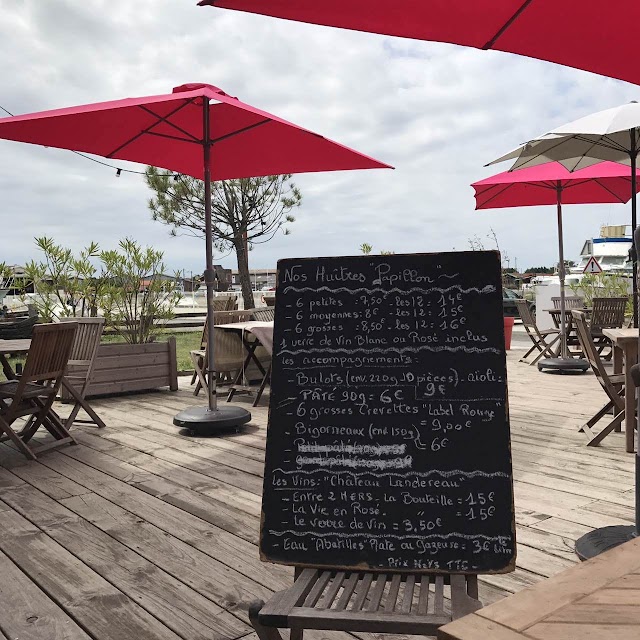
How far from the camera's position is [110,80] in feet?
37.9

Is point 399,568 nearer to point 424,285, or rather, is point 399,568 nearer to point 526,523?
point 424,285

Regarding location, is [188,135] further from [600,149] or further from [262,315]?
[600,149]

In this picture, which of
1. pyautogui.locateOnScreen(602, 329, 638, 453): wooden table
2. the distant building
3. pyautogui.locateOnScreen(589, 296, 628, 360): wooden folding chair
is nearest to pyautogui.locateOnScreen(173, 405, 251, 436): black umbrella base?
the distant building

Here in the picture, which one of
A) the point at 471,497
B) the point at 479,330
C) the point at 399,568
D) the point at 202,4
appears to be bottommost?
the point at 399,568

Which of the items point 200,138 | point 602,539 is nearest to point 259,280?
point 200,138

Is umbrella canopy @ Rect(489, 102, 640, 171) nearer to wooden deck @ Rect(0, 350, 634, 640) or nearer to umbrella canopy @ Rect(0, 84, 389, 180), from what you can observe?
umbrella canopy @ Rect(0, 84, 389, 180)

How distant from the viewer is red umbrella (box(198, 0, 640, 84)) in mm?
2102

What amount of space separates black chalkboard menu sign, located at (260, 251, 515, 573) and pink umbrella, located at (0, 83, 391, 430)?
307 cm

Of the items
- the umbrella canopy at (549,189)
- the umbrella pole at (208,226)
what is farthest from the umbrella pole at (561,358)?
the umbrella pole at (208,226)

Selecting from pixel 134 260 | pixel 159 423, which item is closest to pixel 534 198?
pixel 134 260

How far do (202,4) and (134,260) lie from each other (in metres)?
6.49

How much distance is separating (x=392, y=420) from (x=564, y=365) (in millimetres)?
7183

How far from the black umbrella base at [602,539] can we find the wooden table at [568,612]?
68.7 inches

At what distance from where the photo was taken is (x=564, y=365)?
Answer: 8.60 meters
